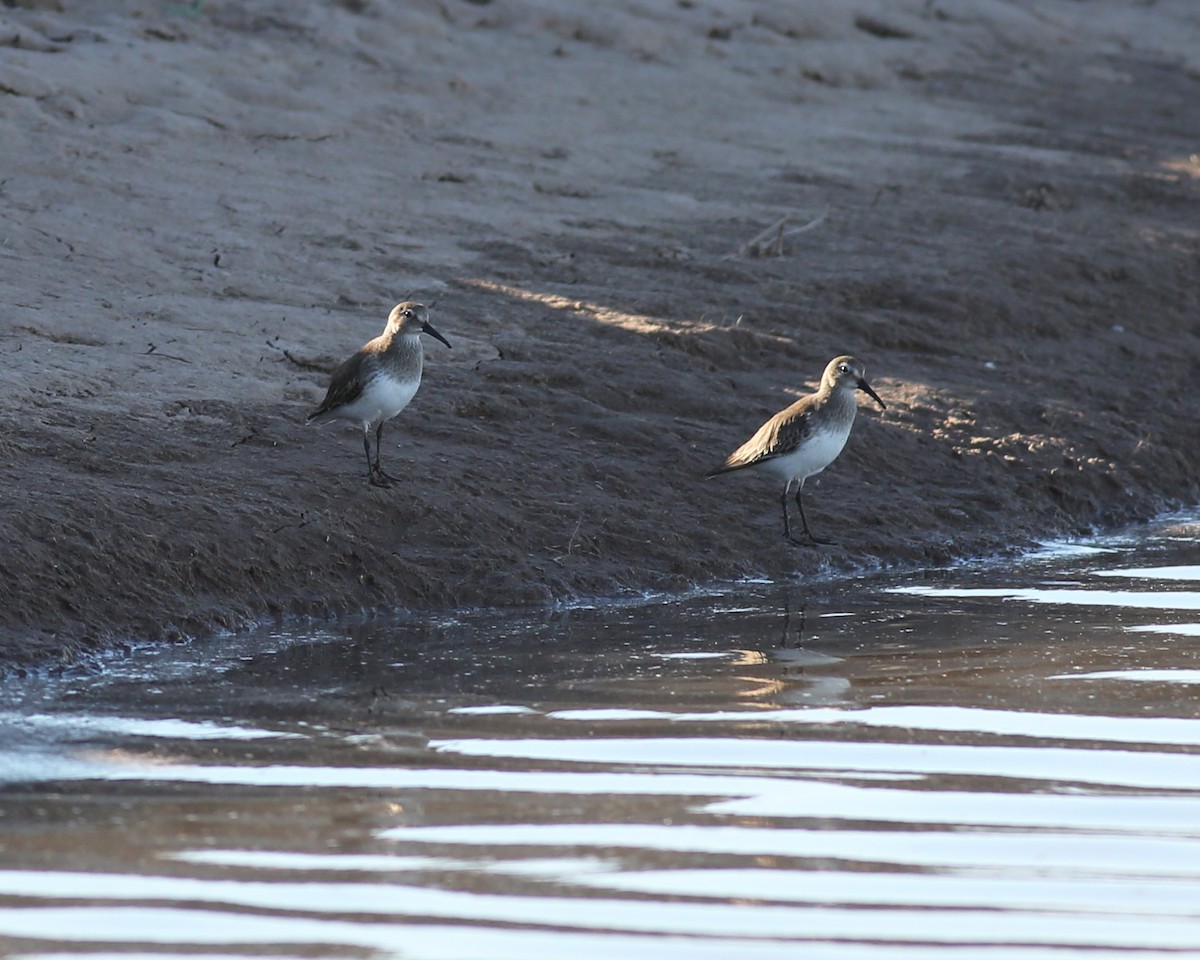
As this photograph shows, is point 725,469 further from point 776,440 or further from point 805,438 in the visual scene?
point 805,438

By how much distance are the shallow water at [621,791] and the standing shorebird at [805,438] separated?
1.57 meters

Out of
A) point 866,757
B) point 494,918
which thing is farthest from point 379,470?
point 494,918

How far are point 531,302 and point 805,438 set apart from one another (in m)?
3.37

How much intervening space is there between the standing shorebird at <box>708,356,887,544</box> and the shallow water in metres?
1.57

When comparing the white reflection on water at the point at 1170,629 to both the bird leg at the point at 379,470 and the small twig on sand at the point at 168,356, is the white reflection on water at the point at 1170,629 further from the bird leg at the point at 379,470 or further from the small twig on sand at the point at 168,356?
the small twig on sand at the point at 168,356

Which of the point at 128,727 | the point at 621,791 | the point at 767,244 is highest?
the point at 767,244

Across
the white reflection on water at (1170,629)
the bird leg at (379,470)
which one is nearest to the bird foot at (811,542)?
the bird leg at (379,470)

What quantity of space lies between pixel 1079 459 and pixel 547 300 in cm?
353

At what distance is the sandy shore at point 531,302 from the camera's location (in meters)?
9.56

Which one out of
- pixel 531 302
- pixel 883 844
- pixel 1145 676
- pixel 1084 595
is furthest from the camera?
pixel 531 302

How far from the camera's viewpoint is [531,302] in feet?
43.3

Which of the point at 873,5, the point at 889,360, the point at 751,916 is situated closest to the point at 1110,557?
the point at 889,360

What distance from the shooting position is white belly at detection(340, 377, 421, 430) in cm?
987

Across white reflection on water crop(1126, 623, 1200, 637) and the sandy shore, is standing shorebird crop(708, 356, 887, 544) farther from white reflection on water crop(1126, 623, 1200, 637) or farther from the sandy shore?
white reflection on water crop(1126, 623, 1200, 637)
